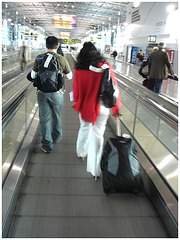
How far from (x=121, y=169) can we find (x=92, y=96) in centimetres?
92

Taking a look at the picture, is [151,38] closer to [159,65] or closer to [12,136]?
[159,65]

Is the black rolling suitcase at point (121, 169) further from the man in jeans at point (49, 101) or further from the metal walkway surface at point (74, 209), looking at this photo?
the man in jeans at point (49, 101)

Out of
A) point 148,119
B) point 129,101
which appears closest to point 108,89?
point 148,119

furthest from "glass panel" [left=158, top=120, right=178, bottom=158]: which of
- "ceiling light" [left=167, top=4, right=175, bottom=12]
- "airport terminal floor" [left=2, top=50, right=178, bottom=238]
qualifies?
"ceiling light" [left=167, top=4, right=175, bottom=12]

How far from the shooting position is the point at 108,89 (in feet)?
8.86

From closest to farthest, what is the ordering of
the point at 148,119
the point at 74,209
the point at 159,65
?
the point at 74,209 < the point at 148,119 < the point at 159,65

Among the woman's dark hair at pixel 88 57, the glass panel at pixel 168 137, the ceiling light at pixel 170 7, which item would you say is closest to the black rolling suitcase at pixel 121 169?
the woman's dark hair at pixel 88 57

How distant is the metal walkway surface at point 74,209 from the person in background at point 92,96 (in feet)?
1.18

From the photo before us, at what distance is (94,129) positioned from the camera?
9.86 feet

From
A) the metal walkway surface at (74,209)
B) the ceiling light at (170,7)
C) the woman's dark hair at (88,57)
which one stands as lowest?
the metal walkway surface at (74,209)

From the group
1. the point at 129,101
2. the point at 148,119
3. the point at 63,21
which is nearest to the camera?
the point at 148,119

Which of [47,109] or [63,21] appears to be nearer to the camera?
[47,109]

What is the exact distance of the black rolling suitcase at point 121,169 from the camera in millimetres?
2576

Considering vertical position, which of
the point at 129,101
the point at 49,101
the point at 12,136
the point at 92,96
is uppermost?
the point at 92,96
